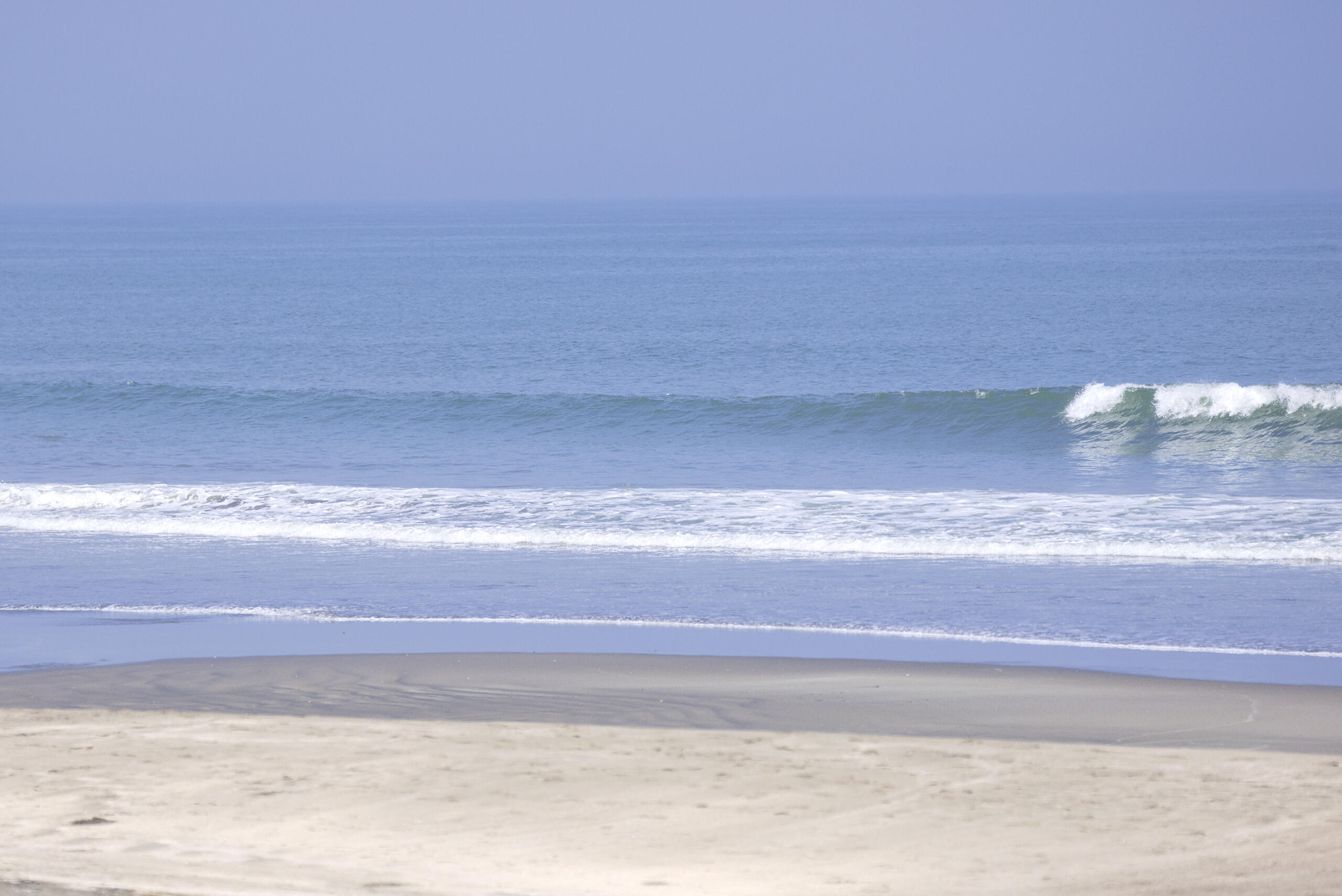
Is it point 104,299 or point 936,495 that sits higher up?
point 104,299

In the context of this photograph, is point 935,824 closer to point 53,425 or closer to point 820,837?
point 820,837

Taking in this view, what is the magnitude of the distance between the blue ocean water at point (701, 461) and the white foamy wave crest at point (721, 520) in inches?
2.5

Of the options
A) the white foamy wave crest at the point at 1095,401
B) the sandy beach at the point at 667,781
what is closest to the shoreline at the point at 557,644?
the sandy beach at the point at 667,781

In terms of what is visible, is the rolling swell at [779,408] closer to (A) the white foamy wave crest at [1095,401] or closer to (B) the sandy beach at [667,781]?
(A) the white foamy wave crest at [1095,401]

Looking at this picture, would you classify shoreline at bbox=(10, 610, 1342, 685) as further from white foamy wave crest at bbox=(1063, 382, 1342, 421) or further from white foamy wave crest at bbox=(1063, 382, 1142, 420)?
white foamy wave crest at bbox=(1063, 382, 1142, 420)

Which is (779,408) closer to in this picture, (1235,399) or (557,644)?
(1235,399)

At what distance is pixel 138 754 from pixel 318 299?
52461 mm

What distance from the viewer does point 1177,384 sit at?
2508cm

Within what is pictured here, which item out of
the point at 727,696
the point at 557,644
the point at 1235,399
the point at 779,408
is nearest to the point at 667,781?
the point at 727,696

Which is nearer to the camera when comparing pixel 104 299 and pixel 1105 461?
pixel 1105 461

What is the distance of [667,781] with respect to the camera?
657 cm

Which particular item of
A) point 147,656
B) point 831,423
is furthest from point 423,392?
point 147,656

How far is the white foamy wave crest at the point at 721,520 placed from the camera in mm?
13609

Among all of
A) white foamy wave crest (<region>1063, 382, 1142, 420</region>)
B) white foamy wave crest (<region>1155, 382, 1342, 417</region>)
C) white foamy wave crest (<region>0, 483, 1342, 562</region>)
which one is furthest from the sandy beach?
white foamy wave crest (<region>1063, 382, 1142, 420</region>)
